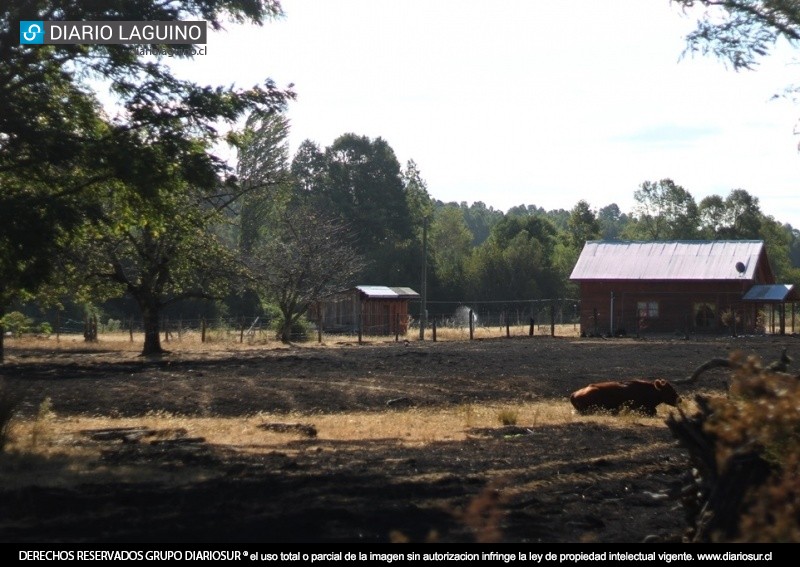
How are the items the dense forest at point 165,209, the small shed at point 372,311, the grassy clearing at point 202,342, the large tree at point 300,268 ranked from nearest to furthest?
the dense forest at point 165,209 → the grassy clearing at point 202,342 → the large tree at point 300,268 → the small shed at point 372,311

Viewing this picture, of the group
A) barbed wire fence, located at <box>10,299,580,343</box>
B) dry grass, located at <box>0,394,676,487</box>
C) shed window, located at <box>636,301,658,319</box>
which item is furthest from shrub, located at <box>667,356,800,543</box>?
shed window, located at <box>636,301,658,319</box>

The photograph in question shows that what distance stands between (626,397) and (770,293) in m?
43.7

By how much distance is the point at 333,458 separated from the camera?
13.0 metres

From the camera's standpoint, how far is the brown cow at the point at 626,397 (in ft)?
63.2

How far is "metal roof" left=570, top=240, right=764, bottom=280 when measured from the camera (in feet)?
206

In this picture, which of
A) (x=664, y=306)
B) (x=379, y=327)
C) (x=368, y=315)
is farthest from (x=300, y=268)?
(x=664, y=306)

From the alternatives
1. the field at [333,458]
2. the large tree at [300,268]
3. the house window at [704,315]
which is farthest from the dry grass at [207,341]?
the field at [333,458]

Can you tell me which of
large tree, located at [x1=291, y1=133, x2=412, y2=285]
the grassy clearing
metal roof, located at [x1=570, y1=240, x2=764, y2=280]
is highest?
large tree, located at [x1=291, y1=133, x2=412, y2=285]

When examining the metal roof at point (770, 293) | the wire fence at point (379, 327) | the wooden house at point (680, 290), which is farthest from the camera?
the wooden house at point (680, 290)

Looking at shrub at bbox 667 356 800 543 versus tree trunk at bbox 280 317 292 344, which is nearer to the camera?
shrub at bbox 667 356 800 543

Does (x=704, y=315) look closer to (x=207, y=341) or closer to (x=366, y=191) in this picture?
(x=207, y=341)

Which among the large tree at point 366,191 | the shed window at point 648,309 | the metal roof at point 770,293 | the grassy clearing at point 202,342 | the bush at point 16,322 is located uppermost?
the large tree at point 366,191

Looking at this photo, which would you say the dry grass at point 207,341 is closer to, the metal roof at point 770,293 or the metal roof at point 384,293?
the metal roof at point 384,293

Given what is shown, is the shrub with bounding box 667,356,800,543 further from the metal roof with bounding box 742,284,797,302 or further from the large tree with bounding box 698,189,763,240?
the large tree with bounding box 698,189,763,240
